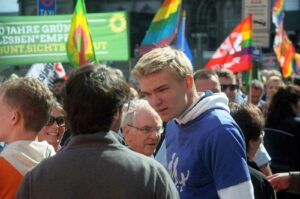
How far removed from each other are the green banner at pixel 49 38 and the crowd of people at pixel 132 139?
467 cm

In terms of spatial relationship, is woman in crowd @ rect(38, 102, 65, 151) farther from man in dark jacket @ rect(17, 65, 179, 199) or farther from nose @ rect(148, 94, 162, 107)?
man in dark jacket @ rect(17, 65, 179, 199)

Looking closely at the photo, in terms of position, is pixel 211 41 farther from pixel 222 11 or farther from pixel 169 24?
pixel 169 24

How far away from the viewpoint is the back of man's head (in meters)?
3.01

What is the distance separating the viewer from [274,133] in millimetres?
6105

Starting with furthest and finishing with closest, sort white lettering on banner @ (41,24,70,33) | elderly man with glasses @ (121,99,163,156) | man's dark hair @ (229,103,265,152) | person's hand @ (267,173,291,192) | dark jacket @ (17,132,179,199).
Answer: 1. white lettering on banner @ (41,24,70,33)
2. elderly man with glasses @ (121,99,163,156)
3. person's hand @ (267,173,291,192)
4. man's dark hair @ (229,103,265,152)
5. dark jacket @ (17,132,179,199)

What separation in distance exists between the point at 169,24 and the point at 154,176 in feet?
28.4

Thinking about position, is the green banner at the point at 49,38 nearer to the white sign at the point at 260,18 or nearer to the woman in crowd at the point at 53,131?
the white sign at the point at 260,18

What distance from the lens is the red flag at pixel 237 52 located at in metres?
11.2

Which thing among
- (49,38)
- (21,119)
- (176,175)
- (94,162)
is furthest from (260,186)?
(49,38)

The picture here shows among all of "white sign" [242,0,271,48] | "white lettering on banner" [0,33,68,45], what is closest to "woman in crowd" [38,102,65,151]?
"white lettering on banner" [0,33,68,45]

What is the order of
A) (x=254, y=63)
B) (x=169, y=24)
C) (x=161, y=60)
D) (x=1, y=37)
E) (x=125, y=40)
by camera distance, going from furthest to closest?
1. (x=254, y=63)
2. (x=169, y=24)
3. (x=125, y=40)
4. (x=1, y=37)
5. (x=161, y=60)

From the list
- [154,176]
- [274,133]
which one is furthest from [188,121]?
[274,133]

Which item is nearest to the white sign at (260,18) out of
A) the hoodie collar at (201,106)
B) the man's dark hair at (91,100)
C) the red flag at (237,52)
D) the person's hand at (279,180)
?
the red flag at (237,52)

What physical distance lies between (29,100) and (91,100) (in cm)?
80
